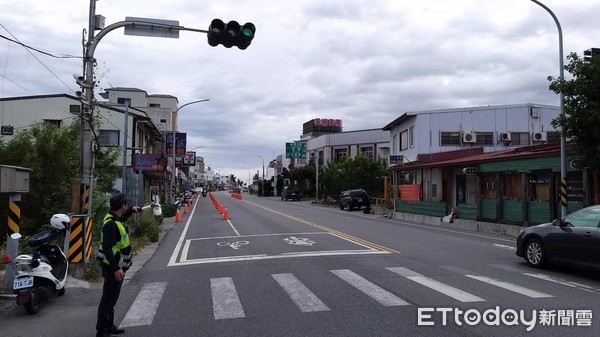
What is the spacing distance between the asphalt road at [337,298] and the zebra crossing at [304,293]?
2cm

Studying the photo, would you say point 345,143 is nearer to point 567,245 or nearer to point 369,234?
point 369,234

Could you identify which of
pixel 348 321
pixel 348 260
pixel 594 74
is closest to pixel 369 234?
pixel 348 260

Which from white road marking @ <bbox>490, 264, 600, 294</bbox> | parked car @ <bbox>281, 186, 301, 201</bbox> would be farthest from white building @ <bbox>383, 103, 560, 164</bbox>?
parked car @ <bbox>281, 186, 301, 201</bbox>

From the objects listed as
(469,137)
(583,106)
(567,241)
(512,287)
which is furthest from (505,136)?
(512,287)

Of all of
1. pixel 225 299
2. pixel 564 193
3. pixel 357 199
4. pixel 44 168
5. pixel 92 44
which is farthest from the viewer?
pixel 357 199

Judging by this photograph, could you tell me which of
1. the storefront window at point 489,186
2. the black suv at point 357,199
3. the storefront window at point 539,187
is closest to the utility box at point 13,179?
the storefront window at point 539,187

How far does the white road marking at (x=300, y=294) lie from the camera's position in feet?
24.1

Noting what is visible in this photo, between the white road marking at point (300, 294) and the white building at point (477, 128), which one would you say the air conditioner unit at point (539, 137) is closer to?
the white building at point (477, 128)

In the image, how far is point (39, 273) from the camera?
25.5 ft

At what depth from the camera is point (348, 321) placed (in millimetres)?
6527

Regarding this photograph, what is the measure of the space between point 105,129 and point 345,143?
48.4 m

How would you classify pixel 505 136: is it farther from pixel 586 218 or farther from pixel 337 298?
pixel 337 298

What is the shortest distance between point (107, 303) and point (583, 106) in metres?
15.6

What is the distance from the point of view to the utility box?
7.90m
